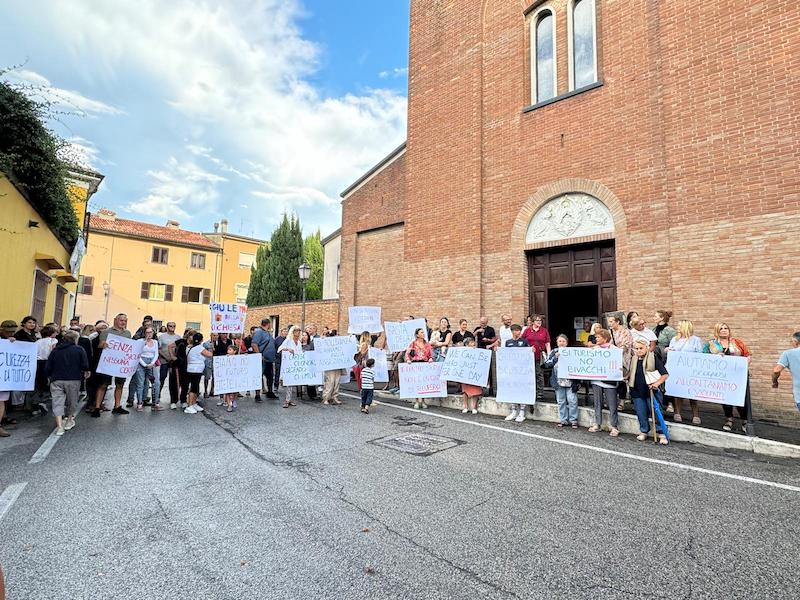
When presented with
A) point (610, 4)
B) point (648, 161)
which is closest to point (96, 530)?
point (648, 161)

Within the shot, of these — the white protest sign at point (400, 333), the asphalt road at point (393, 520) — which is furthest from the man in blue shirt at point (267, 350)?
the asphalt road at point (393, 520)

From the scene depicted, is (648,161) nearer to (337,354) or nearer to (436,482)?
(337,354)

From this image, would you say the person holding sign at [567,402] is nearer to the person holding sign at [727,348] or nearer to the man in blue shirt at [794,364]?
the person holding sign at [727,348]

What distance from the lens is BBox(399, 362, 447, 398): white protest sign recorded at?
960 cm

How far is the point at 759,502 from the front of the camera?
4141mm

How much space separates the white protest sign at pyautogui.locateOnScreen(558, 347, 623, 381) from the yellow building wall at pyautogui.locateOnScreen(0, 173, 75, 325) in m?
11.7

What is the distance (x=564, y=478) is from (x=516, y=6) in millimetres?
13520

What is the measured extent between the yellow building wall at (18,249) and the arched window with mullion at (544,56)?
43.5 ft

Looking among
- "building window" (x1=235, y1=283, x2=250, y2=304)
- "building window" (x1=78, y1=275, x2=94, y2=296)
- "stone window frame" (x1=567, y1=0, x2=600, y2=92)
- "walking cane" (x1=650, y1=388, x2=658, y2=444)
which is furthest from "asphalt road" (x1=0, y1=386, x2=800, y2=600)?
"building window" (x1=235, y1=283, x2=250, y2=304)

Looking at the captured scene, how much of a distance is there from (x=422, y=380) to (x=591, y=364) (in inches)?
142

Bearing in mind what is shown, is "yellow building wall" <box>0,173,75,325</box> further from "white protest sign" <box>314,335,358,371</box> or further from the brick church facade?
the brick church facade

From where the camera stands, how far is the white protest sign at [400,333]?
11.7 metres

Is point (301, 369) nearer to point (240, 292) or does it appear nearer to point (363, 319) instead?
point (363, 319)

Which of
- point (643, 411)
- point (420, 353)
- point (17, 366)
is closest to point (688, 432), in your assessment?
point (643, 411)
